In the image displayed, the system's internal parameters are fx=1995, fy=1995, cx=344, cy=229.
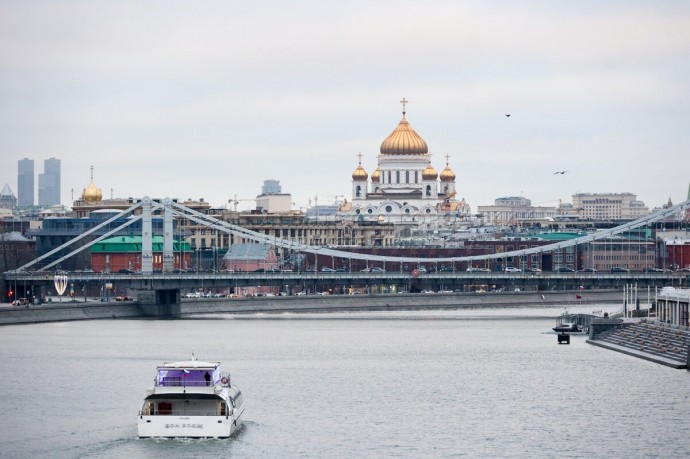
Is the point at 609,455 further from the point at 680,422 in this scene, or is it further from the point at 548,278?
the point at 548,278

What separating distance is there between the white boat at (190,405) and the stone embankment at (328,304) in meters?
48.1

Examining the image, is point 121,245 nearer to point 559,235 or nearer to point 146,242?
point 146,242

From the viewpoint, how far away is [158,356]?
254 feet

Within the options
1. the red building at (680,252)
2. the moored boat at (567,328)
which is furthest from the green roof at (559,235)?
the moored boat at (567,328)

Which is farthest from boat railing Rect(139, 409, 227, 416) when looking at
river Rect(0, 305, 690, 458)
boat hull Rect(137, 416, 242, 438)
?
river Rect(0, 305, 690, 458)

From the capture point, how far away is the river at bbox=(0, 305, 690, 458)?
51188mm

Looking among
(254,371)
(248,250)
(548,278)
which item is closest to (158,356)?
(254,371)

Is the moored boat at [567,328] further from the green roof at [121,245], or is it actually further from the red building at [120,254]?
the green roof at [121,245]

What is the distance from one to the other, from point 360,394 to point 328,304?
61334 mm

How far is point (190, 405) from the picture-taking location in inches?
2099

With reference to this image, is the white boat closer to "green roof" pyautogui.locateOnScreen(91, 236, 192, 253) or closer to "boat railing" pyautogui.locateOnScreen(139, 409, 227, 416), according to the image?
"boat railing" pyautogui.locateOnScreen(139, 409, 227, 416)

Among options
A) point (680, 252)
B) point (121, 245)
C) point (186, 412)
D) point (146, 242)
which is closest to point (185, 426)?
point (186, 412)

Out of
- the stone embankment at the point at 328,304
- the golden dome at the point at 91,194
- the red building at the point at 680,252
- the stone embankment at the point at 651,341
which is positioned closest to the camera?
the stone embankment at the point at 651,341

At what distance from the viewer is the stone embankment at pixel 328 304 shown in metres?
106
